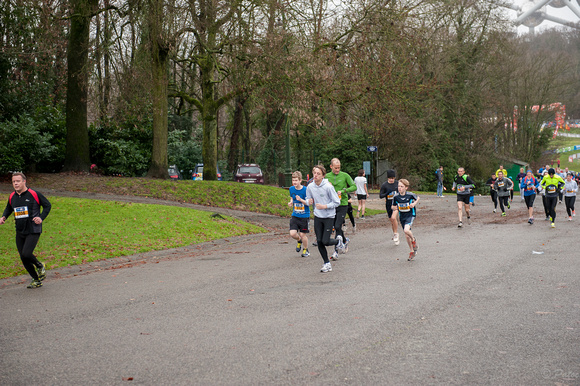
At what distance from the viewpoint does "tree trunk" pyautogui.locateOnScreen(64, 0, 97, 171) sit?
22422 mm

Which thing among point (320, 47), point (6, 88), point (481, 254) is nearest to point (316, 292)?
point (481, 254)

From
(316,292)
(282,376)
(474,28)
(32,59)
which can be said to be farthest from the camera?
(474,28)

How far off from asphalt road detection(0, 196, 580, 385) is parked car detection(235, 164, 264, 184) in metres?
24.0

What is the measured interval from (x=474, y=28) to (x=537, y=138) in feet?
51.6

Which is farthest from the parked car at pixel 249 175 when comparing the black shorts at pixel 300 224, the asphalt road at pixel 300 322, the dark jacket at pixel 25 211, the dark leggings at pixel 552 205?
the dark jacket at pixel 25 211

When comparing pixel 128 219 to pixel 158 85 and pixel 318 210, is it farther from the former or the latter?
pixel 158 85

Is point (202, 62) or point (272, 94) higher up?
point (202, 62)

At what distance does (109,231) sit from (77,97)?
1125 centimetres

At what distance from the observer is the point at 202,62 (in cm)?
2302

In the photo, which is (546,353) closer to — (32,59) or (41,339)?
(41,339)

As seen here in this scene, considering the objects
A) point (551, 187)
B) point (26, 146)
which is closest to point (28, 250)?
point (26, 146)

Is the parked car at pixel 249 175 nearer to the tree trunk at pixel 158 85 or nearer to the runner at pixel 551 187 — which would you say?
the tree trunk at pixel 158 85

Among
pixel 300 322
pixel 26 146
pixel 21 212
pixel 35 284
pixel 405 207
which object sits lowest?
pixel 35 284

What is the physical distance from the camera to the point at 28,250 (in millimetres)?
8695
